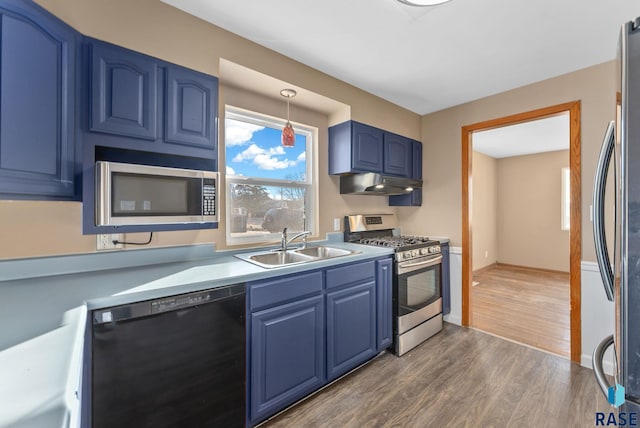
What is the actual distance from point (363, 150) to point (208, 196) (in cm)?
167

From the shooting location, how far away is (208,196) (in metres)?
1.64

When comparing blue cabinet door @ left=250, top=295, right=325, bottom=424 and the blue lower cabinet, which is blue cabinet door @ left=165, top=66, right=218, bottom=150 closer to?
the blue lower cabinet

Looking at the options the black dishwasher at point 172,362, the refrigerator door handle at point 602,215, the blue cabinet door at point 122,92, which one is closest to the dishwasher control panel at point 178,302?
the black dishwasher at point 172,362

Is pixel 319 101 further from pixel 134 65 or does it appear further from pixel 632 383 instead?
pixel 632 383

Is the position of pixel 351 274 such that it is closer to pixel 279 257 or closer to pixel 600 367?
pixel 279 257

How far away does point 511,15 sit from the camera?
5.69 ft

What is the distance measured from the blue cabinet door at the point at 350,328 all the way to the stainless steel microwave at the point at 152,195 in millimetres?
1078

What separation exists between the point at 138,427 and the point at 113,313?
1.79 ft

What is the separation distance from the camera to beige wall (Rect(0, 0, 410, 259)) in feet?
4.38

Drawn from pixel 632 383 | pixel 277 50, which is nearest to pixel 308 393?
pixel 632 383

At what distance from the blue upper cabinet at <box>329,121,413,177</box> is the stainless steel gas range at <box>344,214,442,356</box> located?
0.58 meters

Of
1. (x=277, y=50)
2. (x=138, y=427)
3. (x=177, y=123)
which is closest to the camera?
(x=138, y=427)

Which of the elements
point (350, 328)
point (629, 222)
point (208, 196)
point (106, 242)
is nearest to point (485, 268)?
point (350, 328)

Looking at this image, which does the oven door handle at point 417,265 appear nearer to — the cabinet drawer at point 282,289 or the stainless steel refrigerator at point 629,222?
the cabinet drawer at point 282,289
